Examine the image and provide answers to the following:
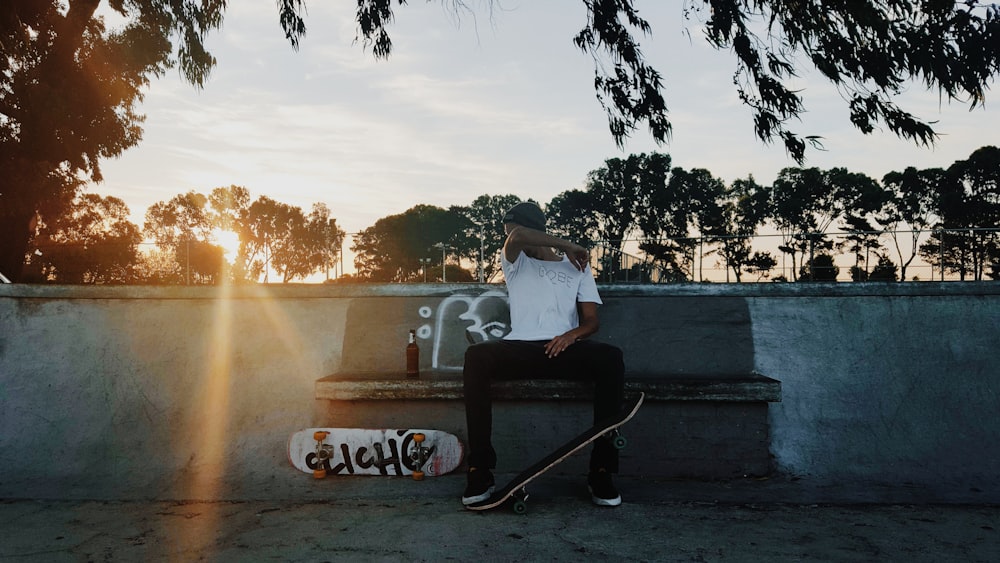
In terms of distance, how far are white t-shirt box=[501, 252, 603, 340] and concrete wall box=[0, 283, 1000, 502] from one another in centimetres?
77

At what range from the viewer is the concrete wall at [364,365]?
411 cm

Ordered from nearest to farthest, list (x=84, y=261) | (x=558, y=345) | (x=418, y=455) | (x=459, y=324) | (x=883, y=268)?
A: (x=558, y=345) → (x=418, y=455) → (x=459, y=324) → (x=84, y=261) → (x=883, y=268)

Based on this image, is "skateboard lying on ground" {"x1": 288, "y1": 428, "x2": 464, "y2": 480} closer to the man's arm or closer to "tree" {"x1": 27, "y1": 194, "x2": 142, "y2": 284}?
the man's arm

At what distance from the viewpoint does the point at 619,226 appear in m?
71.9

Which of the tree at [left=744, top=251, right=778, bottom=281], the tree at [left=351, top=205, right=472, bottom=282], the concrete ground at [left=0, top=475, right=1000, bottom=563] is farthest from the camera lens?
the tree at [left=351, top=205, right=472, bottom=282]

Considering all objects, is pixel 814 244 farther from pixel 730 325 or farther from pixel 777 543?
pixel 777 543

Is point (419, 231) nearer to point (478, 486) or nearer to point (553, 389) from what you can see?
point (553, 389)

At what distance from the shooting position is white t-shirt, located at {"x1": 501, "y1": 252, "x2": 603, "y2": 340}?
12.9 ft

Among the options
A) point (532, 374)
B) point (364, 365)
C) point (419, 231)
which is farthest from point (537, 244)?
point (419, 231)

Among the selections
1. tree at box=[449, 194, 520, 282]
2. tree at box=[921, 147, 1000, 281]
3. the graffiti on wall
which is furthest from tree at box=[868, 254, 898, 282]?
tree at box=[449, 194, 520, 282]

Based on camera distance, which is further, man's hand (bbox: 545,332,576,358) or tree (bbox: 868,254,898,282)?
tree (bbox: 868,254,898,282)

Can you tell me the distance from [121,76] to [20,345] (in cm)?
1910

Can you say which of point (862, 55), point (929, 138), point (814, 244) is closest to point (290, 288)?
point (862, 55)

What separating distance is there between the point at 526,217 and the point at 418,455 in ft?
5.40
